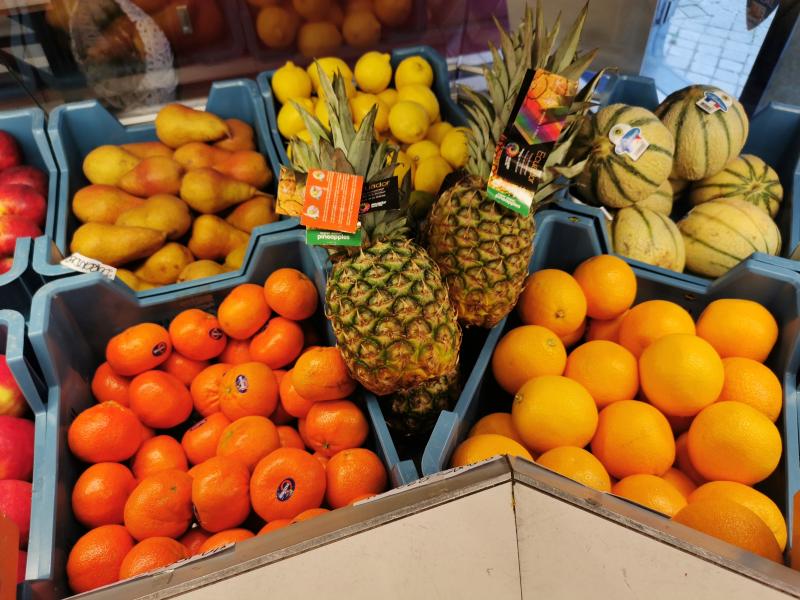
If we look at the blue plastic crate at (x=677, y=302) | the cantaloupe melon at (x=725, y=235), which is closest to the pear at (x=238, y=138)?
the blue plastic crate at (x=677, y=302)

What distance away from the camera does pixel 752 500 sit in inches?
45.1

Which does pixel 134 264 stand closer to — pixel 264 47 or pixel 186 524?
pixel 186 524

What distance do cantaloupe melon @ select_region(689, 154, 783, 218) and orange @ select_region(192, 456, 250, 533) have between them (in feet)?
6.66

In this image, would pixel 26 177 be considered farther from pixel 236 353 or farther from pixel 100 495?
pixel 100 495

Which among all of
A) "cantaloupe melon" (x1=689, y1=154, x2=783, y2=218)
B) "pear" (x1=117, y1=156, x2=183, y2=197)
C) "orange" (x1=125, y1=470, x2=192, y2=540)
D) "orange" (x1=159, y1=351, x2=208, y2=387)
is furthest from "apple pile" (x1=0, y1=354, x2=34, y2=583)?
"cantaloupe melon" (x1=689, y1=154, x2=783, y2=218)

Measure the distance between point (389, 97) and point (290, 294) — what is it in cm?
129

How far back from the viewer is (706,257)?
192cm

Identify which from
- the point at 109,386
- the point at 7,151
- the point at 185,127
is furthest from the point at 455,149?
the point at 7,151

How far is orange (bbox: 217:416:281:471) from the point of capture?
1.32m

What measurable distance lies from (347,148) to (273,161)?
1.03 metres

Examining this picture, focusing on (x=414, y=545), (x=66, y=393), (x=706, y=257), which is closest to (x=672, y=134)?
(x=706, y=257)

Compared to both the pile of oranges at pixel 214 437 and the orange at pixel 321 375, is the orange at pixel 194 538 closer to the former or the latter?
the pile of oranges at pixel 214 437

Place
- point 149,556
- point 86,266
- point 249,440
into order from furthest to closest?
point 86,266, point 249,440, point 149,556

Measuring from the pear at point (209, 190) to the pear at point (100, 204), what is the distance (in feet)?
0.66
